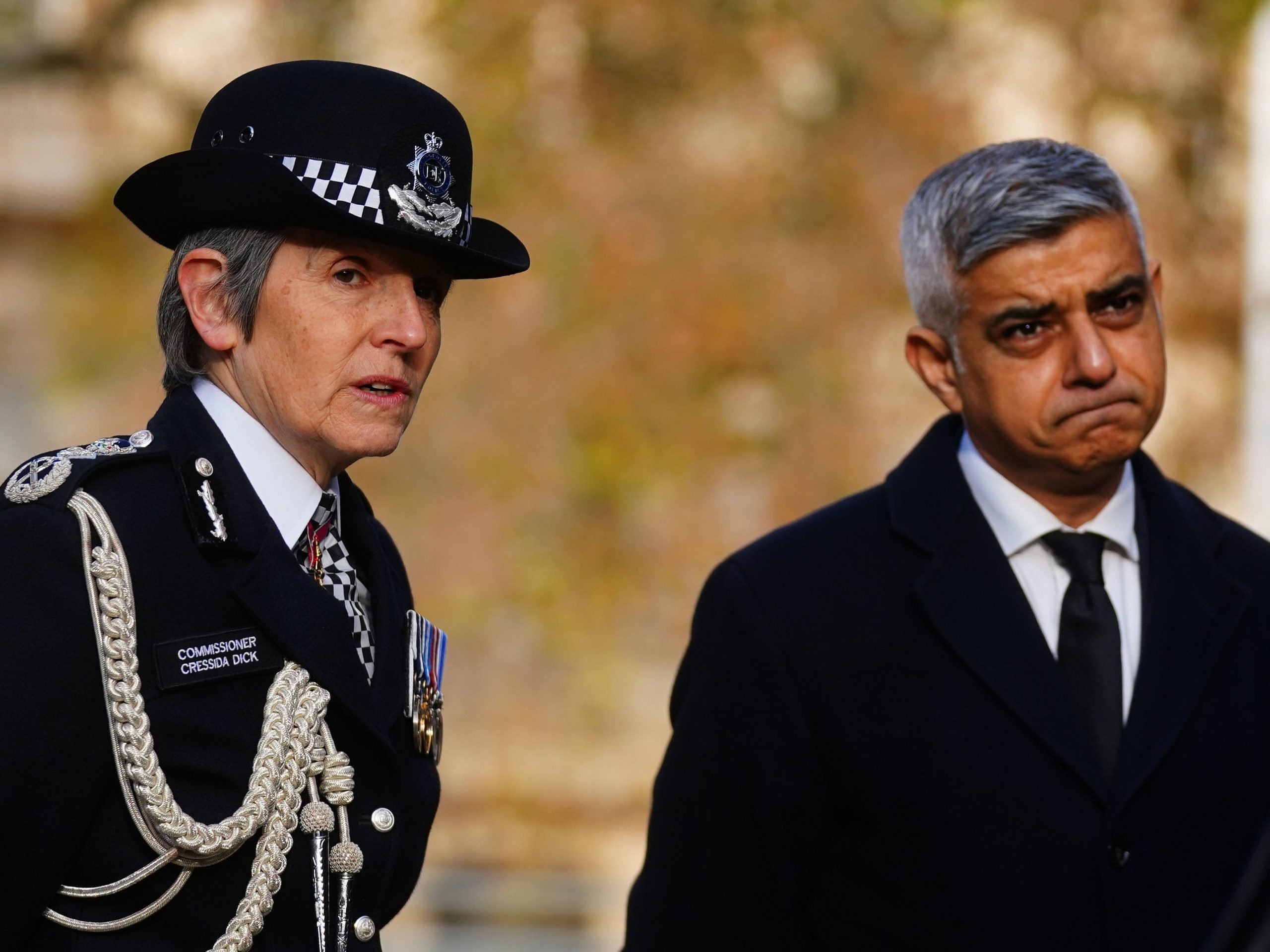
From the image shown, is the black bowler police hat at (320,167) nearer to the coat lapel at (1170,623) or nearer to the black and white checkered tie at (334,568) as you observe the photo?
the black and white checkered tie at (334,568)

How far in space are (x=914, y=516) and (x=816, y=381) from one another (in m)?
6.27

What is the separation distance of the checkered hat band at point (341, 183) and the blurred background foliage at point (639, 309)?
6.67 metres

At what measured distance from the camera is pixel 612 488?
9359mm

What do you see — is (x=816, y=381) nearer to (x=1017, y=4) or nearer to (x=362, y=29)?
(x=1017, y=4)

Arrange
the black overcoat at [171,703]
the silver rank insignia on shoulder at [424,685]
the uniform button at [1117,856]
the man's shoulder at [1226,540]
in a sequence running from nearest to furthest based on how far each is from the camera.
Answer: the black overcoat at [171,703]
the silver rank insignia on shoulder at [424,685]
the uniform button at [1117,856]
the man's shoulder at [1226,540]

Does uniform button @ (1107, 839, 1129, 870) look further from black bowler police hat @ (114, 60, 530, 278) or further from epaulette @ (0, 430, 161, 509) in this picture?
epaulette @ (0, 430, 161, 509)

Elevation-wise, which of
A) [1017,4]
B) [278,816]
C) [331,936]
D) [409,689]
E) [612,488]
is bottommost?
[331,936]

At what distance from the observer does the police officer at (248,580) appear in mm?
2119

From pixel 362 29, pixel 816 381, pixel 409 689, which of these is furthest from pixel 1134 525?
pixel 362 29

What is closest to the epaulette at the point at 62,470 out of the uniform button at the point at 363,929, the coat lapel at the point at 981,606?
the uniform button at the point at 363,929

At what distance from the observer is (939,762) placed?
2.80 metres

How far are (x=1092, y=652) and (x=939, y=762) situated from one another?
37cm

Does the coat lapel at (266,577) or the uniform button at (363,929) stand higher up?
the coat lapel at (266,577)

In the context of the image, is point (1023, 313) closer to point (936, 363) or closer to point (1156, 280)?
point (936, 363)
